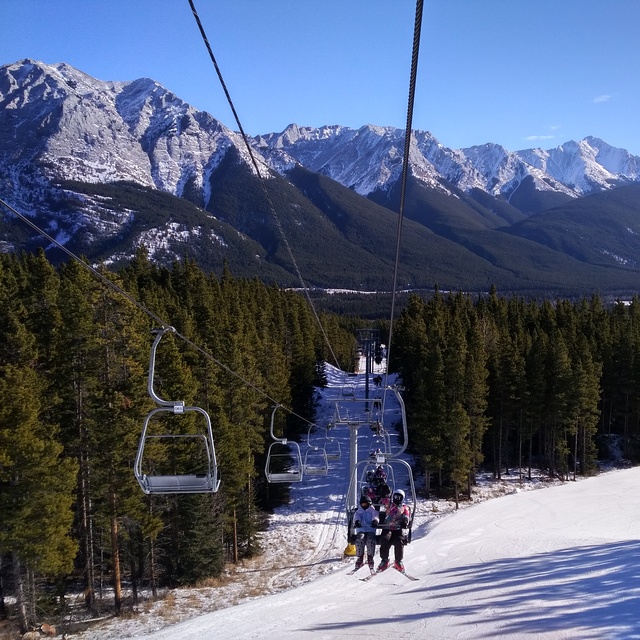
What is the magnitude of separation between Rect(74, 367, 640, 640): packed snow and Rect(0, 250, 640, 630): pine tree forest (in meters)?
2.00

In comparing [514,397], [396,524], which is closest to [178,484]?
[396,524]

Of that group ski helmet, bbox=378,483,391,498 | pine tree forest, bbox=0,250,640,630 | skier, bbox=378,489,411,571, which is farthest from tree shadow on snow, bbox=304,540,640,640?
pine tree forest, bbox=0,250,640,630

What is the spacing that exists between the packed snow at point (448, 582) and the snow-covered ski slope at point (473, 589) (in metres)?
0.04

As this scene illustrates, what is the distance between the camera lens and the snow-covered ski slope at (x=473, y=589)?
1285 centimetres

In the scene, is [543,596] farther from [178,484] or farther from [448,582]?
[178,484]

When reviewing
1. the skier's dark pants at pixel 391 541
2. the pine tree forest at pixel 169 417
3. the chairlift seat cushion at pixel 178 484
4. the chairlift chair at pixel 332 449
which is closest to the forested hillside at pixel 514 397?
the pine tree forest at pixel 169 417

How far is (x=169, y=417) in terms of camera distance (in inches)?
850

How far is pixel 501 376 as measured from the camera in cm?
4056

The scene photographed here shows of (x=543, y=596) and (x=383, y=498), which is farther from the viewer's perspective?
(x=383, y=498)

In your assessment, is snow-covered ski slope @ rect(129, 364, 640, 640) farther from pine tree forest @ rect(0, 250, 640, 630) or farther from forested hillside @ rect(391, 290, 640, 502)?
forested hillside @ rect(391, 290, 640, 502)

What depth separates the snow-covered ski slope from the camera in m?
12.9

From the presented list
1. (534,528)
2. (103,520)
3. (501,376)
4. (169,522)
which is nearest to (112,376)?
(103,520)

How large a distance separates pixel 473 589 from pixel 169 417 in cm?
1194

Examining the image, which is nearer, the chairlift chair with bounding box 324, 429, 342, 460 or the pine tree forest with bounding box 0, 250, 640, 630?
the pine tree forest with bounding box 0, 250, 640, 630
